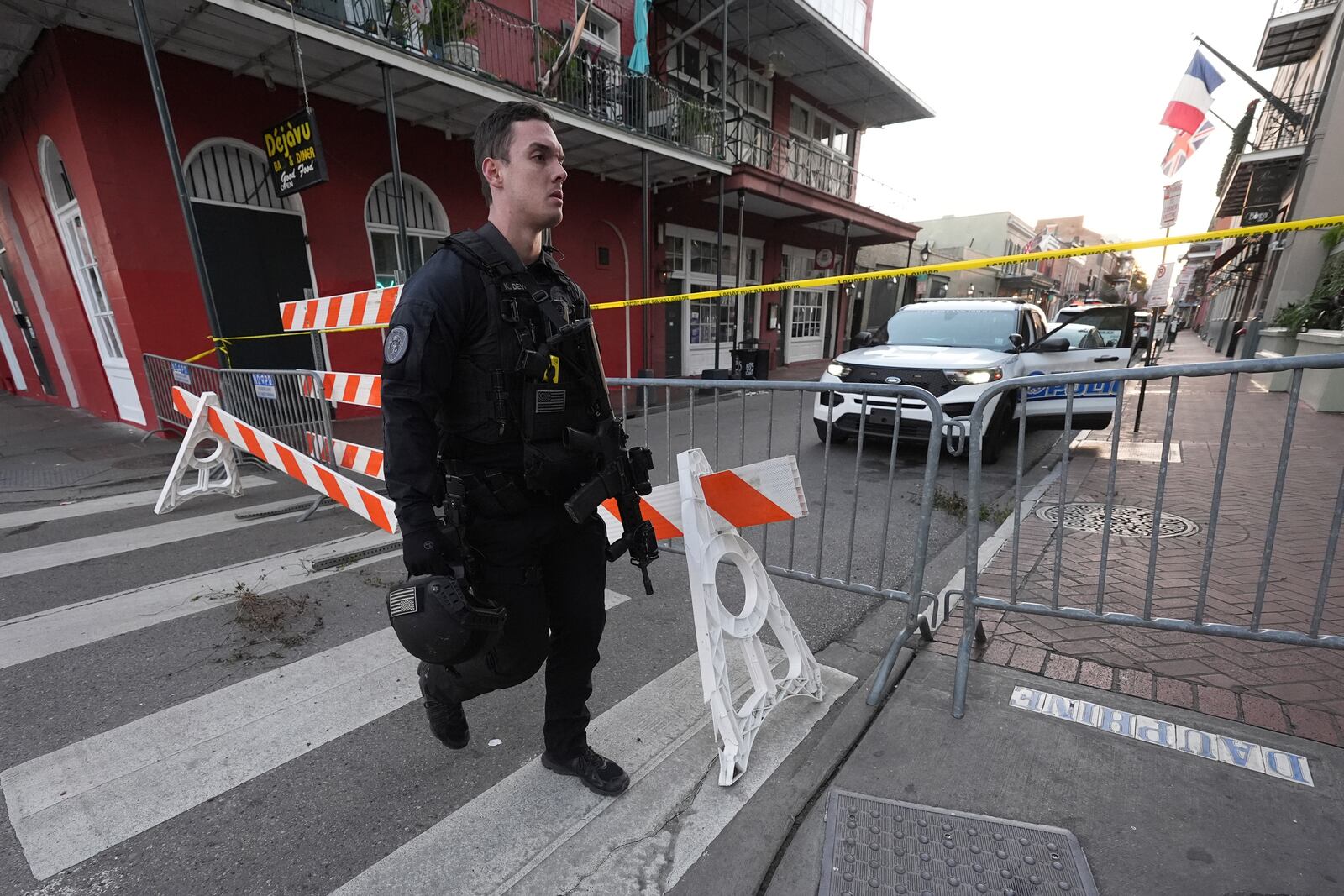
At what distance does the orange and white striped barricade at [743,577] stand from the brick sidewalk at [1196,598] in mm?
1034

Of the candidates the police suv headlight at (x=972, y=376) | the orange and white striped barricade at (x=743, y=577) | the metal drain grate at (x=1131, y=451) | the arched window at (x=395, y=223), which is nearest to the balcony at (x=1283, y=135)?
the metal drain grate at (x=1131, y=451)

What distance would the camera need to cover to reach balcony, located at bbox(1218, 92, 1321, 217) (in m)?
15.3

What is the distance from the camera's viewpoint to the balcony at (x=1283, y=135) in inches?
601

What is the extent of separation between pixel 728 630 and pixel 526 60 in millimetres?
10639

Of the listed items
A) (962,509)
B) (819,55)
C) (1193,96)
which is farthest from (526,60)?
(1193,96)

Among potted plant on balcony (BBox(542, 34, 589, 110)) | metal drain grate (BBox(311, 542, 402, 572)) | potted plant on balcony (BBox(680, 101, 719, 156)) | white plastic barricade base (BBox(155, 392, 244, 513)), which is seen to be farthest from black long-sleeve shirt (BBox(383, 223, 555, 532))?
potted plant on balcony (BBox(680, 101, 719, 156))

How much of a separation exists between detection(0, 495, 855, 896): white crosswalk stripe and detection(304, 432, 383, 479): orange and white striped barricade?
1503mm

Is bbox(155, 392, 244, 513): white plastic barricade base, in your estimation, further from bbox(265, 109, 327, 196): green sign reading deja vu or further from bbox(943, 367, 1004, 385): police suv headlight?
bbox(943, 367, 1004, 385): police suv headlight

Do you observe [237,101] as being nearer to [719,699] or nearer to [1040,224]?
[719,699]

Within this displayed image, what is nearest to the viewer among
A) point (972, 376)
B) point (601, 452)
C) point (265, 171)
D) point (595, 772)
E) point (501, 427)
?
point (501, 427)

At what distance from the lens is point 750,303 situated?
16.3 m

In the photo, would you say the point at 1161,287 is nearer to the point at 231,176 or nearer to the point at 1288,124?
the point at 1288,124

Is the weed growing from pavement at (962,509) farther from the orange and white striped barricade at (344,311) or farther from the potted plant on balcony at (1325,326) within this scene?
the potted plant on balcony at (1325,326)

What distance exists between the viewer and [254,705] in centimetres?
247
